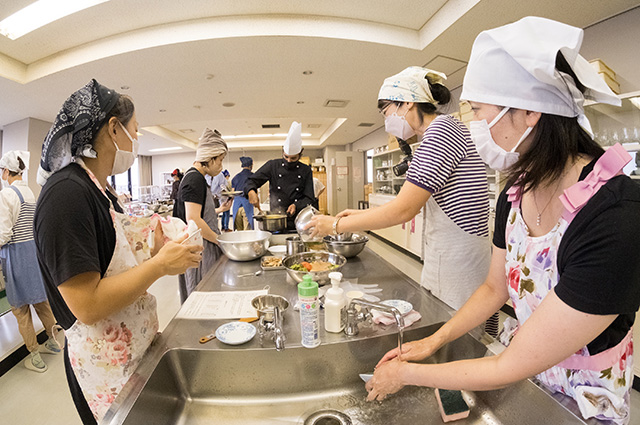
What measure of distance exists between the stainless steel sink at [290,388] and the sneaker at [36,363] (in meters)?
2.56

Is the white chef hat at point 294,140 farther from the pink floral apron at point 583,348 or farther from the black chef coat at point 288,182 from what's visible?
the pink floral apron at point 583,348

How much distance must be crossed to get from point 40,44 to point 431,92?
4.54 m

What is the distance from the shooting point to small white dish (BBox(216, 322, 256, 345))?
0.96 metres

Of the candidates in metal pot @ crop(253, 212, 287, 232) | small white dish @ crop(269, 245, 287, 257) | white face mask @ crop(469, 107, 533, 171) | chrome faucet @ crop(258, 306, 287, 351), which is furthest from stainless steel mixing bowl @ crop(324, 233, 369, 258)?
white face mask @ crop(469, 107, 533, 171)

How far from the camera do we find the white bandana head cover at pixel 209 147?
7.58 feet

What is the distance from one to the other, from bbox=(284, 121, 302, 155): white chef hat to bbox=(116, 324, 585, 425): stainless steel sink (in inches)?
98.0

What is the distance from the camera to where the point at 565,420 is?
67 cm

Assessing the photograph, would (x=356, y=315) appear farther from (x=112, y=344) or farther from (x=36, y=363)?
(x=36, y=363)

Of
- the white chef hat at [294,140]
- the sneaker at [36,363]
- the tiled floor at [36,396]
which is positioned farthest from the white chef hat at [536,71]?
the sneaker at [36,363]

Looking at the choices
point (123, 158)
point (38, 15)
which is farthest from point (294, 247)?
point (38, 15)

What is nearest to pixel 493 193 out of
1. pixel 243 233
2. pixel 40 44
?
pixel 243 233

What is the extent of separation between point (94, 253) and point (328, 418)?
802mm

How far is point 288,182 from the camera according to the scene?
364 centimetres

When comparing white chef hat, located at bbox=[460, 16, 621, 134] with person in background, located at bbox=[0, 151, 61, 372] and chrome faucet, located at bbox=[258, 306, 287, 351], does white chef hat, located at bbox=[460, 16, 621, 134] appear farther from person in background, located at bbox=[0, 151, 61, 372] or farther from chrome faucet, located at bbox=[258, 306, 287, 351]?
person in background, located at bbox=[0, 151, 61, 372]
